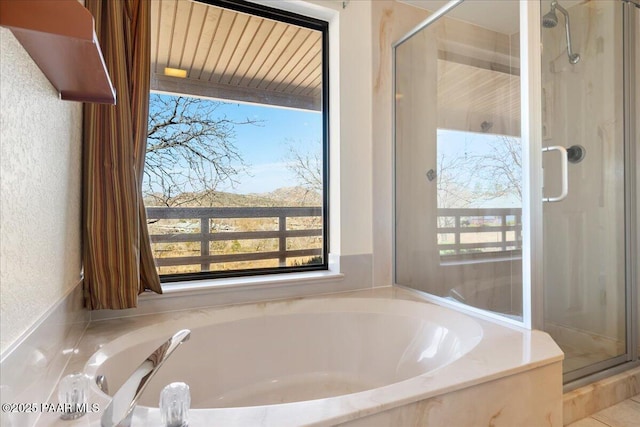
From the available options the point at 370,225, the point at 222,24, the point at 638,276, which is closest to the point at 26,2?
the point at 222,24

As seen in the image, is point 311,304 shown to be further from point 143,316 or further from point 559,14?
point 559,14

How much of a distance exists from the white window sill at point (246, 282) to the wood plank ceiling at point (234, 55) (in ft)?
3.08

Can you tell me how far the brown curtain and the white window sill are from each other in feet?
0.68

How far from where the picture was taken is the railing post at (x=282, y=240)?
79.1 inches

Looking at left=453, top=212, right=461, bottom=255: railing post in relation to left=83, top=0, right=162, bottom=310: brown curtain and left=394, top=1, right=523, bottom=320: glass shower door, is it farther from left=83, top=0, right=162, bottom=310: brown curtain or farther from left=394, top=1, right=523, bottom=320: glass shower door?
left=83, top=0, right=162, bottom=310: brown curtain

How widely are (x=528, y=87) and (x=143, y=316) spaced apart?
6.07 feet

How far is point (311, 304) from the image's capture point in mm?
1784

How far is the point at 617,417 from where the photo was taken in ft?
4.71

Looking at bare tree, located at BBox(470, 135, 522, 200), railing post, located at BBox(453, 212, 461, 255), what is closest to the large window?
railing post, located at BBox(453, 212, 461, 255)

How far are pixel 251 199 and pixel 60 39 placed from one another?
1275mm

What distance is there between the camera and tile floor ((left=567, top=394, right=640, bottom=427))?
4.55 feet

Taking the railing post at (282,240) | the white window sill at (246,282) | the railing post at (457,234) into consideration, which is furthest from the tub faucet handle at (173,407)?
the railing post at (457,234)

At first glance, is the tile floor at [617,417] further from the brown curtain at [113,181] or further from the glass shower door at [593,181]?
the brown curtain at [113,181]

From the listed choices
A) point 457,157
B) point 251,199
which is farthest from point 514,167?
point 251,199
